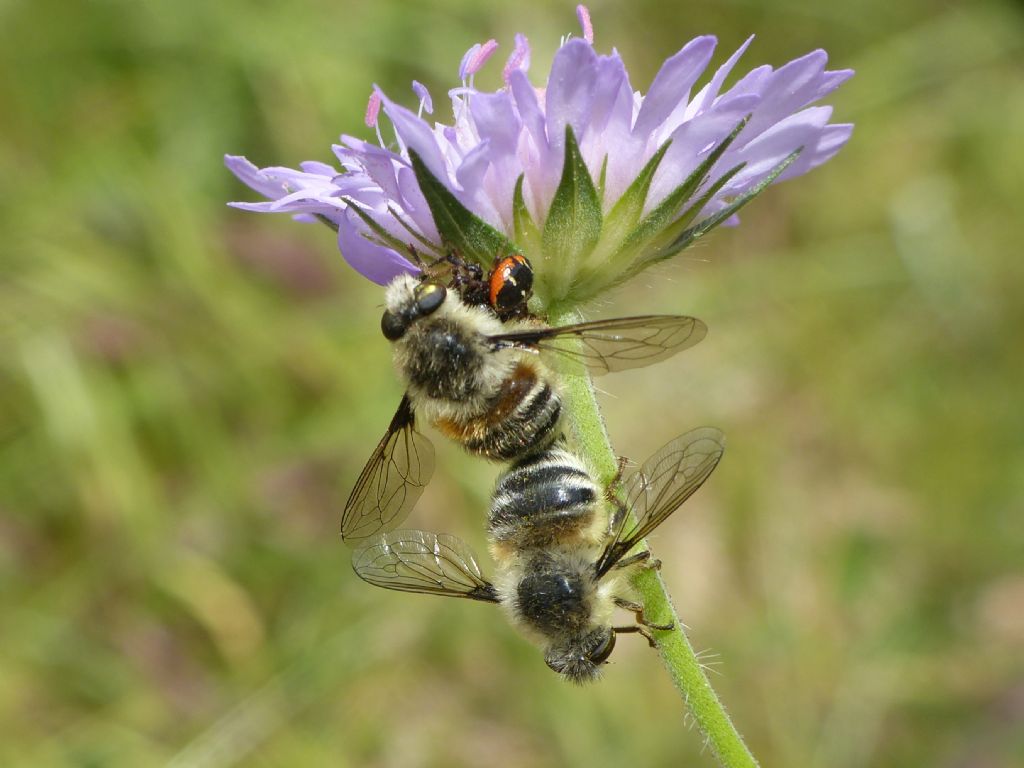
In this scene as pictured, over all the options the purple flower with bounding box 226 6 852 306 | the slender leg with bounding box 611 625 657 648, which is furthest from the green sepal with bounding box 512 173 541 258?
the slender leg with bounding box 611 625 657 648

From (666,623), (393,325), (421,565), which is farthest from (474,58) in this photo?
(666,623)

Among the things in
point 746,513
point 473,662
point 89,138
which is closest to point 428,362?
point 473,662

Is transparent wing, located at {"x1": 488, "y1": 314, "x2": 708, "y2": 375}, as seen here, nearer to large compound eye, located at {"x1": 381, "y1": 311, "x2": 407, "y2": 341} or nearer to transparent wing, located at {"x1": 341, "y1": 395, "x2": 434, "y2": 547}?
large compound eye, located at {"x1": 381, "y1": 311, "x2": 407, "y2": 341}

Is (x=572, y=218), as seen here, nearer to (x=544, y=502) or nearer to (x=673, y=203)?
(x=673, y=203)

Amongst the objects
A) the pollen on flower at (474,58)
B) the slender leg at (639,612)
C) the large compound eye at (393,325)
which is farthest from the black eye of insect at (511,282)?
the slender leg at (639,612)

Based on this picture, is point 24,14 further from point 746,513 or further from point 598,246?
point 598,246

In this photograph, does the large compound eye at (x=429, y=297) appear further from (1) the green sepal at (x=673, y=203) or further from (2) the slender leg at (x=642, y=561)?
(2) the slender leg at (x=642, y=561)
